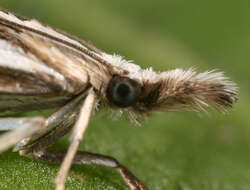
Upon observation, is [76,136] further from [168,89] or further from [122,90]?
[168,89]

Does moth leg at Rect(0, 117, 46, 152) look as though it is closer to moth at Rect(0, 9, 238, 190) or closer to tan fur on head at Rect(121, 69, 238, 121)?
moth at Rect(0, 9, 238, 190)

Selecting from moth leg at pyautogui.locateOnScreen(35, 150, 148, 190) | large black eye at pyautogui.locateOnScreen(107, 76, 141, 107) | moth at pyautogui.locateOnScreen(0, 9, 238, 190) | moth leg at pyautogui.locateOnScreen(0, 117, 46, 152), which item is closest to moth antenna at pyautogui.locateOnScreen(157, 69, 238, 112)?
moth at pyautogui.locateOnScreen(0, 9, 238, 190)

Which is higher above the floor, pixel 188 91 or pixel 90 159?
pixel 188 91

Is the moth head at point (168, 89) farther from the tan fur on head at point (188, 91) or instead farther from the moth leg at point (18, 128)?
the moth leg at point (18, 128)

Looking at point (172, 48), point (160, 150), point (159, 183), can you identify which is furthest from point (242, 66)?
point (159, 183)

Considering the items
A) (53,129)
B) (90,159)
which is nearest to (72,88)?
(53,129)

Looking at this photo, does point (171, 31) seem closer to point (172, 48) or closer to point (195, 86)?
point (172, 48)
